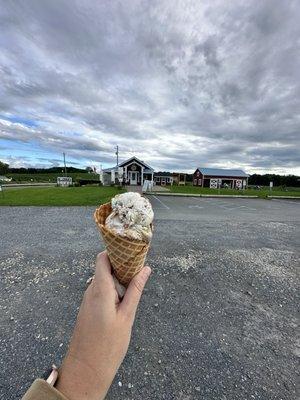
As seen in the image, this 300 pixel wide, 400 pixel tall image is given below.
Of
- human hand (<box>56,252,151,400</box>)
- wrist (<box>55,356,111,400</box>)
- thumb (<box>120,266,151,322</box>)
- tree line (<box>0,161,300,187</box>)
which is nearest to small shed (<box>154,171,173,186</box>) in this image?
tree line (<box>0,161,300,187</box>)

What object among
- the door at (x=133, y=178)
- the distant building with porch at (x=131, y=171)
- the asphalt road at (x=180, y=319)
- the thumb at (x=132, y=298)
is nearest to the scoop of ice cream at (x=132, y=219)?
the thumb at (x=132, y=298)

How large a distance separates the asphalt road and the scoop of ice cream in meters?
1.85

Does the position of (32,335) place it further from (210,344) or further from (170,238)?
(170,238)

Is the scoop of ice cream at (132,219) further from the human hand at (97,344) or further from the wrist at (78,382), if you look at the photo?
the wrist at (78,382)

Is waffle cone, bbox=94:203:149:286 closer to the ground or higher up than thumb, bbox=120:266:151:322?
higher up

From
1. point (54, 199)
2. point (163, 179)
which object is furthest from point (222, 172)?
point (54, 199)

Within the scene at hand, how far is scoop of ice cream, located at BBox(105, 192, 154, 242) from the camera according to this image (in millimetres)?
2094

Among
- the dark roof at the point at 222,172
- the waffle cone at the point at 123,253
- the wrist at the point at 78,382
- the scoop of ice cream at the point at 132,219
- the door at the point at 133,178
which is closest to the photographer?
the wrist at the point at 78,382

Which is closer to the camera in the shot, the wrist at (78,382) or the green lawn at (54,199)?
the wrist at (78,382)

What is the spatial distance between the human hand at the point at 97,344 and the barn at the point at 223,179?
229 feet

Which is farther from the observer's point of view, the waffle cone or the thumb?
the waffle cone

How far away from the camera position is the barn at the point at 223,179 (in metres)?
69.9

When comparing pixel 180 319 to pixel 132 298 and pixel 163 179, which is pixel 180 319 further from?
pixel 163 179

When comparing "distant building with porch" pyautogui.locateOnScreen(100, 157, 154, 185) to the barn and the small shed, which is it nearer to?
the small shed
